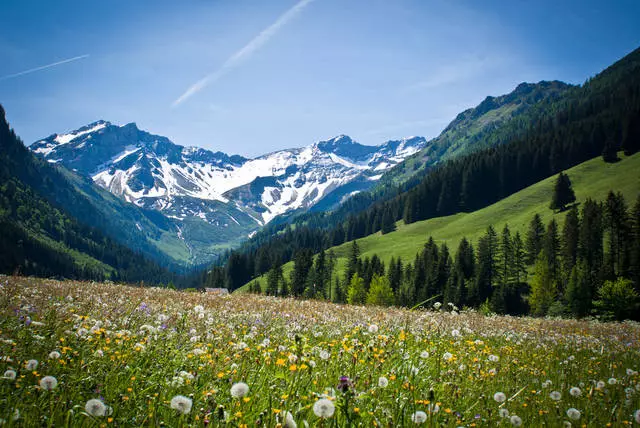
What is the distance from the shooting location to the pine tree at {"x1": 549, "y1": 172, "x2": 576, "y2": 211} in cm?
11594

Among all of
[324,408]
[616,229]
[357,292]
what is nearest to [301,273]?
[357,292]

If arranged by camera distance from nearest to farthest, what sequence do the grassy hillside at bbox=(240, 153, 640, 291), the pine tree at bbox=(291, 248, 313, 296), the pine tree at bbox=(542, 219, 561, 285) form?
1. the pine tree at bbox=(542, 219, 561, 285)
2. the pine tree at bbox=(291, 248, 313, 296)
3. the grassy hillside at bbox=(240, 153, 640, 291)

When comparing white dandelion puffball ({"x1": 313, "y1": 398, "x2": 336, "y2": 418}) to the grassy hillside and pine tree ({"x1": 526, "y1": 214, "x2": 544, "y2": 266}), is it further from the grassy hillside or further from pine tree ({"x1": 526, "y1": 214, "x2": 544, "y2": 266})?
the grassy hillside

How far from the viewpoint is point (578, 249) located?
81.6 m

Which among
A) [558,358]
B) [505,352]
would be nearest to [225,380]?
[505,352]

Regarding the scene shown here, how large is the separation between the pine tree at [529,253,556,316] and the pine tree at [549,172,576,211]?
48430 mm

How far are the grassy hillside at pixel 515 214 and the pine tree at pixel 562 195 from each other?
2.44 meters

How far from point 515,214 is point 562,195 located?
62.0ft

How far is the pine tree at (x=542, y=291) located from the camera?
73312 millimetres

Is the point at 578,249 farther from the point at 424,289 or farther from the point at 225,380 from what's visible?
the point at 225,380

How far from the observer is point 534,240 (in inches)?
3905

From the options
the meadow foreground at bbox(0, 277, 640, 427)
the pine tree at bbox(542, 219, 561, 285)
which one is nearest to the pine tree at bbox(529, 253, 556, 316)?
the pine tree at bbox(542, 219, 561, 285)

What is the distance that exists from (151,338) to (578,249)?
98337 millimetres

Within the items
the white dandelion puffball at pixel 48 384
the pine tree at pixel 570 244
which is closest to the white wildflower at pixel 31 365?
the white dandelion puffball at pixel 48 384
